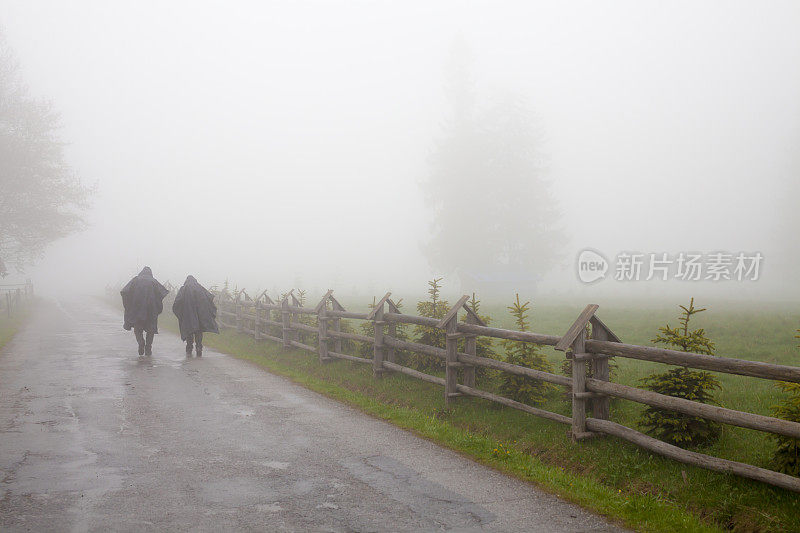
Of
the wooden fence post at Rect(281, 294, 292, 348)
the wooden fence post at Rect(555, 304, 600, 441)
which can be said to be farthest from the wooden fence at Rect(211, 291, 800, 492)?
the wooden fence post at Rect(281, 294, 292, 348)

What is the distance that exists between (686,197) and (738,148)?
28473 millimetres

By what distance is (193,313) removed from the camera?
16.4 metres

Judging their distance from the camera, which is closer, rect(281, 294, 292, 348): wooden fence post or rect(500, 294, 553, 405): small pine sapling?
rect(500, 294, 553, 405): small pine sapling

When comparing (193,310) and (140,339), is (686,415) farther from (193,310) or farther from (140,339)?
(140,339)

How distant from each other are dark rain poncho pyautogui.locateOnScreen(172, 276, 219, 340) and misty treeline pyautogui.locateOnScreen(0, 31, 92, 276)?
20.2 m

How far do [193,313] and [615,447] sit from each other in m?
12.7

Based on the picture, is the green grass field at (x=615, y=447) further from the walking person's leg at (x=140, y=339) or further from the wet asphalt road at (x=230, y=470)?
the walking person's leg at (x=140, y=339)

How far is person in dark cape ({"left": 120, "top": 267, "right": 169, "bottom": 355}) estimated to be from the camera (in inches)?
627

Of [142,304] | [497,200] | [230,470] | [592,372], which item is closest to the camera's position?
[230,470]

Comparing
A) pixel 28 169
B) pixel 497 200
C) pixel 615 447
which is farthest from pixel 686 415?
pixel 28 169

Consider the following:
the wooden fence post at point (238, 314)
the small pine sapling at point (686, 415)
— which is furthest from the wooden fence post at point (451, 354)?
the wooden fence post at point (238, 314)

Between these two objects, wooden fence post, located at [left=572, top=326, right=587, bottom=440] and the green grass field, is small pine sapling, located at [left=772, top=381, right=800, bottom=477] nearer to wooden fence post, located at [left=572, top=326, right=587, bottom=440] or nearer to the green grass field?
the green grass field

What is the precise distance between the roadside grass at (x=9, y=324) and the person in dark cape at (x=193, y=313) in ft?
19.2

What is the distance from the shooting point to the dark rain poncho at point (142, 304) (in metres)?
16.0
